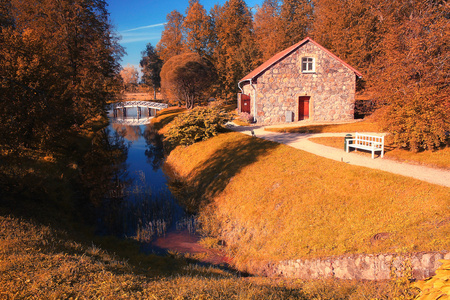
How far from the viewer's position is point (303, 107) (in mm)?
26094

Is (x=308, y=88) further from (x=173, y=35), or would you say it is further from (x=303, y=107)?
(x=173, y=35)

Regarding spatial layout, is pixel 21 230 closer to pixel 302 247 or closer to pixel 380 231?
pixel 302 247

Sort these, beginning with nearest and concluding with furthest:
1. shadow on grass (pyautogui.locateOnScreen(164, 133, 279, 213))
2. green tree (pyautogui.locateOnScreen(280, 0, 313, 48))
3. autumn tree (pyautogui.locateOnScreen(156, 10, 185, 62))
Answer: shadow on grass (pyautogui.locateOnScreen(164, 133, 279, 213))
green tree (pyautogui.locateOnScreen(280, 0, 313, 48))
autumn tree (pyautogui.locateOnScreen(156, 10, 185, 62))

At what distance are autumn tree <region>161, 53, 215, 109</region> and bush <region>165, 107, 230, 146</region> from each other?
21.7 m

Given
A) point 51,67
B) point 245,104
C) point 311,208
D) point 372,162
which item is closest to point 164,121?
point 245,104

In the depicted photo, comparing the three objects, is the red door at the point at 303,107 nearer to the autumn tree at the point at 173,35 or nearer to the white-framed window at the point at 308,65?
the white-framed window at the point at 308,65

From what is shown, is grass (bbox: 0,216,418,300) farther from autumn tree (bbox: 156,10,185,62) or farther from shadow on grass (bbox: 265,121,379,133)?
autumn tree (bbox: 156,10,185,62)

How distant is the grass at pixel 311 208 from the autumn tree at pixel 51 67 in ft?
25.5

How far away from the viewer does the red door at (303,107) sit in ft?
84.9

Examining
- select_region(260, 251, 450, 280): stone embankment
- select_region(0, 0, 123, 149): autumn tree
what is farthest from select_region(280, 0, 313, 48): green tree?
select_region(260, 251, 450, 280): stone embankment

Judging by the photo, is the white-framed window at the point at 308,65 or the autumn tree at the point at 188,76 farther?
the autumn tree at the point at 188,76

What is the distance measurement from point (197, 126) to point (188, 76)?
23.6 m

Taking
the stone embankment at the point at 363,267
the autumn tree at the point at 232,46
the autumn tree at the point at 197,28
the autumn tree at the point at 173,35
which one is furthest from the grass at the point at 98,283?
the autumn tree at the point at 173,35

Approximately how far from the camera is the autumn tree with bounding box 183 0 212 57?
51625 mm
